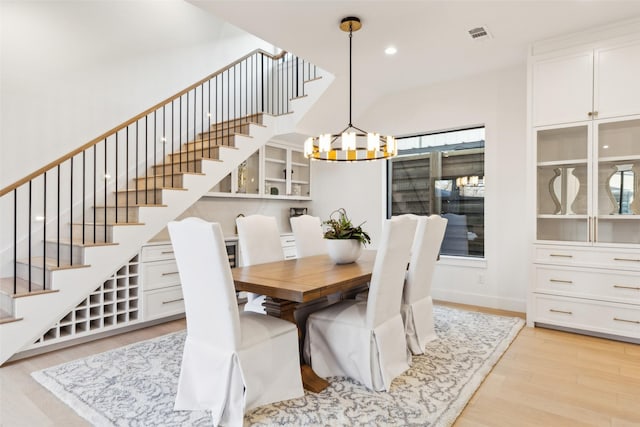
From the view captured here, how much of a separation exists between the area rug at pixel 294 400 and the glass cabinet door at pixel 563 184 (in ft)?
4.09

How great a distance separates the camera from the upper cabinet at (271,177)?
15.9 ft

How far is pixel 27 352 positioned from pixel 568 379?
390cm

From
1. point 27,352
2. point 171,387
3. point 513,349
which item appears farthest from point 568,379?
point 27,352

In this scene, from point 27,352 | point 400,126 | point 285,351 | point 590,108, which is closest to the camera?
point 285,351

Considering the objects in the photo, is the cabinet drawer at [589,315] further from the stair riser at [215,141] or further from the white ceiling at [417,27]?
the stair riser at [215,141]

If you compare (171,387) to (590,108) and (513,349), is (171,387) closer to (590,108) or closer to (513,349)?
(513,349)

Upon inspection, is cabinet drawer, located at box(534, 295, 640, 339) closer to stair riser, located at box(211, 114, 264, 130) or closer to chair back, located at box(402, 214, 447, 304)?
chair back, located at box(402, 214, 447, 304)

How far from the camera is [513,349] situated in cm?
307

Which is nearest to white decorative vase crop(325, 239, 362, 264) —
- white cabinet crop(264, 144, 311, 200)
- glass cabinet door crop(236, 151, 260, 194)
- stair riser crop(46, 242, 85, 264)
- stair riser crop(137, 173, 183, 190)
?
stair riser crop(137, 173, 183, 190)

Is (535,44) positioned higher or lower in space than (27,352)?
higher

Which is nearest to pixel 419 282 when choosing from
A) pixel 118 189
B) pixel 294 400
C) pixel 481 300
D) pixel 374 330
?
pixel 374 330

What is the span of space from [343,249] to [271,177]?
2.76 meters

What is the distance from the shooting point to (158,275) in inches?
145

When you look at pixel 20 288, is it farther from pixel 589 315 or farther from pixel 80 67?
pixel 589 315
